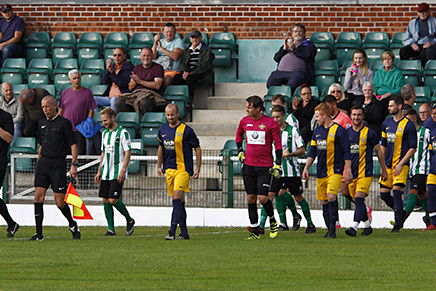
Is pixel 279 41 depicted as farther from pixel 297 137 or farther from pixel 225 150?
pixel 297 137

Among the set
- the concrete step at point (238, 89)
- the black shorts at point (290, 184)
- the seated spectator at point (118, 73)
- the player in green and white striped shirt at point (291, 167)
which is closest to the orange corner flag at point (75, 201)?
the player in green and white striped shirt at point (291, 167)

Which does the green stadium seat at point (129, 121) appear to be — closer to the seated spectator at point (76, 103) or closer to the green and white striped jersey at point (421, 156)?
the seated spectator at point (76, 103)

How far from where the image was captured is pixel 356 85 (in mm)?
19453

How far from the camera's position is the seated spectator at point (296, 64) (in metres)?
20.3

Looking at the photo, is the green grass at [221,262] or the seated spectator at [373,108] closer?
the green grass at [221,262]

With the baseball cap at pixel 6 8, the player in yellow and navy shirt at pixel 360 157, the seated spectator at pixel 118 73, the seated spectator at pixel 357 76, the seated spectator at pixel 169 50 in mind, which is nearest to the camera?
the player in yellow and navy shirt at pixel 360 157

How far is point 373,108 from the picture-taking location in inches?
725

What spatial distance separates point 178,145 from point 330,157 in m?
2.02

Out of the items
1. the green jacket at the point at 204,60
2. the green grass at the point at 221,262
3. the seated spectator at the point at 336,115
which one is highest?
the green jacket at the point at 204,60

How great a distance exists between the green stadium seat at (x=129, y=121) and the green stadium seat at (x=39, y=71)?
2.50 meters

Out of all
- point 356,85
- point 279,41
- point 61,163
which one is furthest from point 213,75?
point 61,163

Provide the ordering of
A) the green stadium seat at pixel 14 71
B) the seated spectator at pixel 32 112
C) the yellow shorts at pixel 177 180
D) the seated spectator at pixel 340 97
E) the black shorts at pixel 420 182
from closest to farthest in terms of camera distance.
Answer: the yellow shorts at pixel 177 180 → the black shorts at pixel 420 182 → the seated spectator at pixel 340 97 → the seated spectator at pixel 32 112 → the green stadium seat at pixel 14 71

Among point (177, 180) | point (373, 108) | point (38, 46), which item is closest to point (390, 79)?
point (373, 108)

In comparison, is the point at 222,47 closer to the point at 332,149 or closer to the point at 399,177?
the point at 399,177
